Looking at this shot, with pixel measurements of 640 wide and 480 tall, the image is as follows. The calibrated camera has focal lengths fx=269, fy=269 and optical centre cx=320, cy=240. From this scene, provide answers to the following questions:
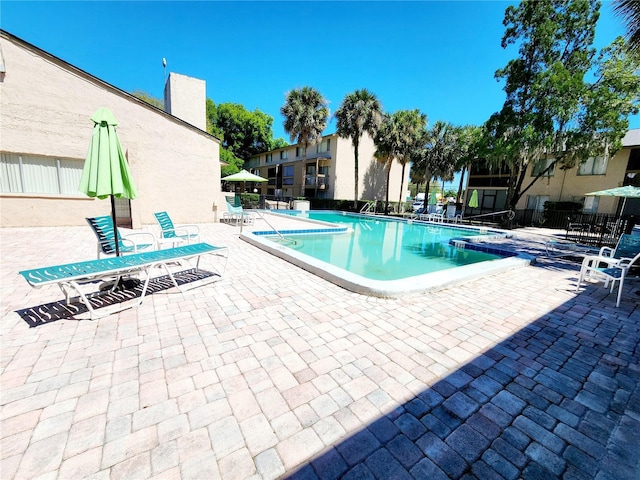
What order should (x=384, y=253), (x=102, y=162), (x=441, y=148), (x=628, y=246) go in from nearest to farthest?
1. (x=102, y=162)
2. (x=628, y=246)
3. (x=384, y=253)
4. (x=441, y=148)

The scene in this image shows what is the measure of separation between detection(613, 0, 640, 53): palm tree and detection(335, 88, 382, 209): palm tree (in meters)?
18.3

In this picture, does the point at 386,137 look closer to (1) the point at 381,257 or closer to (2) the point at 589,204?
(2) the point at 589,204

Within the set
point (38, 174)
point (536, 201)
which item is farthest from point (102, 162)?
point (536, 201)

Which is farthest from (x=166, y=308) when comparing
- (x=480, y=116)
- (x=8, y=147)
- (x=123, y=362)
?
(x=480, y=116)

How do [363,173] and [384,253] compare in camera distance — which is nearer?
[384,253]

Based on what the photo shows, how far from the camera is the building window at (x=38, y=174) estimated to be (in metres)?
8.68

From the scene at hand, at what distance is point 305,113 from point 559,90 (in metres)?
16.8

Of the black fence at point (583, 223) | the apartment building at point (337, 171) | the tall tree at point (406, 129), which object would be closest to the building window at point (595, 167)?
the black fence at point (583, 223)

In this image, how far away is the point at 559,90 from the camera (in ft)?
42.9

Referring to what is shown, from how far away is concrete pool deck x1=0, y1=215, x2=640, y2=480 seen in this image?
1.64 metres

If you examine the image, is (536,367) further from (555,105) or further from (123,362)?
(555,105)

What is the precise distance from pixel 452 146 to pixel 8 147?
Answer: 1093 inches

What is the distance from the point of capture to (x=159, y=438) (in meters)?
1.74

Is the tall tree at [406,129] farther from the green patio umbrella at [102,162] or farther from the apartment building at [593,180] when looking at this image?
the green patio umbrella at [102,162]
